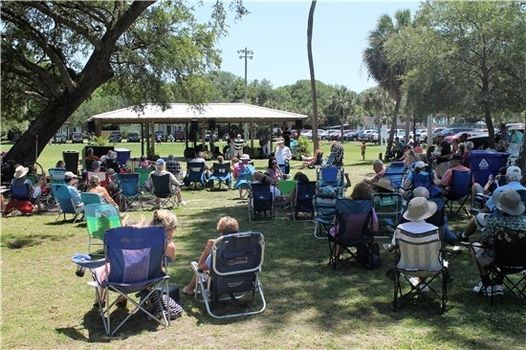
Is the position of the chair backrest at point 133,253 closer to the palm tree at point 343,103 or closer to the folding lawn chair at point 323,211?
the folding lawn chair at point 323,211

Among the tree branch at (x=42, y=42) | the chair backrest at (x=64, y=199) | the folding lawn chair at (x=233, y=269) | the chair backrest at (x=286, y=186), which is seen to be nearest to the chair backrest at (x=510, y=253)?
the folding lawn chair at (x=233, y=269)

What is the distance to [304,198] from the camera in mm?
10172

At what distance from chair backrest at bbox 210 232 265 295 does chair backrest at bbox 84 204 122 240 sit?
275cm

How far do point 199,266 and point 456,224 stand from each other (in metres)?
5.67

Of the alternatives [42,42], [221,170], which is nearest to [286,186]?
[221,170]

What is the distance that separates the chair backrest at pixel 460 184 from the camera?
10.0 meters

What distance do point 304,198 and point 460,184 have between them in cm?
282

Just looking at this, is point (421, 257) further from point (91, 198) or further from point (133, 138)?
point (133, 138)

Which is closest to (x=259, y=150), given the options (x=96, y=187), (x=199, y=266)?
(x=96, y=187)

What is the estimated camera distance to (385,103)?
214ft

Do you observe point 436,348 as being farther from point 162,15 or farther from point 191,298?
point 162,15

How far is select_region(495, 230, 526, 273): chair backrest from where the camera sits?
5242mm

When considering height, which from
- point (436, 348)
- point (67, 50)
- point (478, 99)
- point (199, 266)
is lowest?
point (436, 348)

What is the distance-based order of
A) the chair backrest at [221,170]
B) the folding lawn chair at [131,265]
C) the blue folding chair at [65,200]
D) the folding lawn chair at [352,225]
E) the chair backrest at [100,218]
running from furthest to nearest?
the chair backrest at [221,170] → the blue folding chair at [65,200] → the chair backrest at [100,218] → the folding lawn chair at [352,225] → the folding lawn chair at [131,265]
